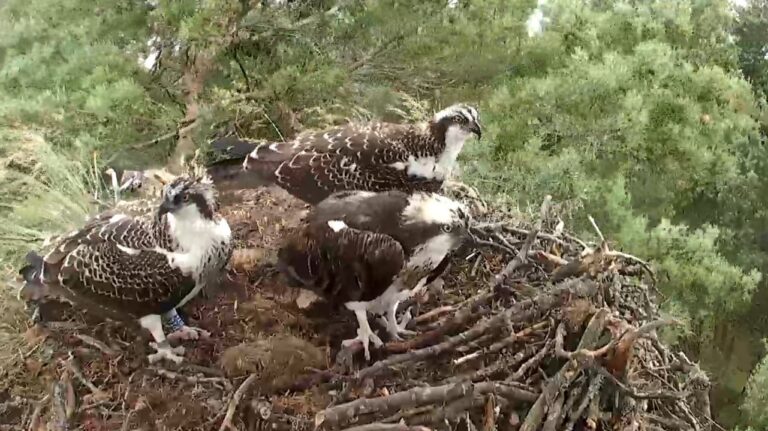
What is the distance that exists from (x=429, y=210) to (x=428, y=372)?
1.31 feet

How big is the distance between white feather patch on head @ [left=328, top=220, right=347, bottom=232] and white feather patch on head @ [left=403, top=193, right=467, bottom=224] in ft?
0.49

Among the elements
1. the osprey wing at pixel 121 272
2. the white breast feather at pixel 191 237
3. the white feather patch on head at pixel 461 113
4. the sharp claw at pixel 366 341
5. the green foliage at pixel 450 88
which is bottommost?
the green foliage at pixel 450 88

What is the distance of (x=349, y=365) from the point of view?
6.22 feet

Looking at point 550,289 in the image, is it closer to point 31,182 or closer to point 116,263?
point 116,263

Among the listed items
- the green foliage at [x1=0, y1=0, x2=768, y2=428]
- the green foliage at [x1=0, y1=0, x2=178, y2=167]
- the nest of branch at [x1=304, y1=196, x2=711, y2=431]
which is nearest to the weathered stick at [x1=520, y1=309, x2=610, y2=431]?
the nest of branch at [x1=304, y1=196, x2=711, y2=431]

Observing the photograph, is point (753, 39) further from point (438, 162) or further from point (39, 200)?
point (39, 200)

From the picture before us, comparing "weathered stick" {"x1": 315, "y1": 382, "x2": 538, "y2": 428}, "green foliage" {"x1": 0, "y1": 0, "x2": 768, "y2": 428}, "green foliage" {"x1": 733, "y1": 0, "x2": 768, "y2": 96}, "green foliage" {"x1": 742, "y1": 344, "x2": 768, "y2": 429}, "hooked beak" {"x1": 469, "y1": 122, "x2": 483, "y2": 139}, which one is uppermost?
"hooked beak" {"x1": 469, "y1": 122, "x2": 483, "y2": 139}

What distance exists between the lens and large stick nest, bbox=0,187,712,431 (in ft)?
5.83

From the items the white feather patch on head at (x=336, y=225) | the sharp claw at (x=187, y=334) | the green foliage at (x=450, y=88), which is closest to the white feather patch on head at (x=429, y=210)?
the white feather patch on head at (x=336, y=225)

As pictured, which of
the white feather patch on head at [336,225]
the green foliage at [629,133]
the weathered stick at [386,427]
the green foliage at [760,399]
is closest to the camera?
the weathered stick at [386,427]

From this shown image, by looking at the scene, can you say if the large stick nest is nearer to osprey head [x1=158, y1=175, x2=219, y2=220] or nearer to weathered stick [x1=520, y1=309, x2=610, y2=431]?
weathered stick [x1=520, y1=309, x2=610, y2=431]

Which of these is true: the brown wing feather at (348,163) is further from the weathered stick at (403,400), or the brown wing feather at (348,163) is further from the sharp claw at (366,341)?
the weathered stick at (403,400)

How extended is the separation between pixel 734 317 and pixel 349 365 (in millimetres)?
4487

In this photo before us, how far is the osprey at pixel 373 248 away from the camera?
181 centimetres
